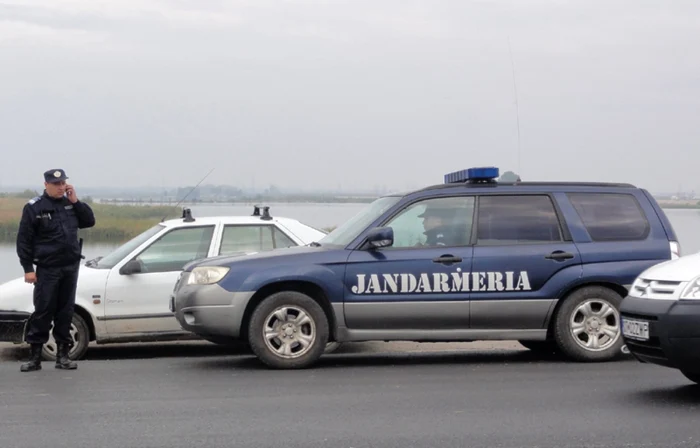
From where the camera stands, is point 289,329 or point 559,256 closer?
point 289,329

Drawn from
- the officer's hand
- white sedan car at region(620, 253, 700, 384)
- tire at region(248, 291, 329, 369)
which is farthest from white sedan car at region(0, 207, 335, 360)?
white sedan car at region(620, 253, 700, 384)

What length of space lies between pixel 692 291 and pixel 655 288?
0.32 meters

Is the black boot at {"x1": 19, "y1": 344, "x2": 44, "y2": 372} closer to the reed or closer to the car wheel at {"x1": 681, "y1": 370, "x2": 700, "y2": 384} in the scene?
the car wheel at {"x1": 681, "y1": 370, "x2": 700, "y2": 384}

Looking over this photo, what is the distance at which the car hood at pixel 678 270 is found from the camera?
7.57m

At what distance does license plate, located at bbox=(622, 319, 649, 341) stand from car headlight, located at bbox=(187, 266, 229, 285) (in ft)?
11.8

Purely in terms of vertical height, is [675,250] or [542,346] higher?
[675,250]

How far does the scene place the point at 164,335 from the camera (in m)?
11.3

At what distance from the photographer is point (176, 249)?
1166 cm

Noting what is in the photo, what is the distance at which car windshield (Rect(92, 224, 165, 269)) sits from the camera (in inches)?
452

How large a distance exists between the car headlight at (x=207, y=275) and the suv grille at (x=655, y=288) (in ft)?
12.0

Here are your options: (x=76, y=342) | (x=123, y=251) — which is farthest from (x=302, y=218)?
(x=76, y=342)

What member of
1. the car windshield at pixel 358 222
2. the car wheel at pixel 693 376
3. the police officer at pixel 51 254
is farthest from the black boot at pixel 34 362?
the car wheel at pixel 693 376

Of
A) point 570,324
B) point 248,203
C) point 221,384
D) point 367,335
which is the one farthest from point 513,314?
point 248,203

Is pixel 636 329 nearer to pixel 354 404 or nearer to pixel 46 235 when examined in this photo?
pixel 354 404
